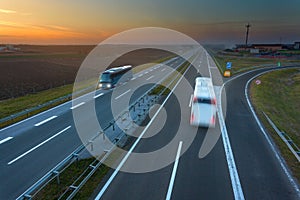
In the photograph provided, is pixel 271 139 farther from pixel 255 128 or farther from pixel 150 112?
pixel 150 112

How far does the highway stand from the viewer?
905 centimetres

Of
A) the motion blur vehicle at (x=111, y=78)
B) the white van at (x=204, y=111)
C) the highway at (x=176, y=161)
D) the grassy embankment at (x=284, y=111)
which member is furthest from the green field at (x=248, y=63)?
the highway at (x=176, y=161)

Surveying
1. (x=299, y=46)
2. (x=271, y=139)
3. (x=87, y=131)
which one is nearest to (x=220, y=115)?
(x=271, y=139)

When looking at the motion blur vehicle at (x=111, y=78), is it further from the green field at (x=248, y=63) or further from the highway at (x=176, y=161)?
the green field at (x=248, y=63)

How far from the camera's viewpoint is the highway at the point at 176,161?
9.05 metres

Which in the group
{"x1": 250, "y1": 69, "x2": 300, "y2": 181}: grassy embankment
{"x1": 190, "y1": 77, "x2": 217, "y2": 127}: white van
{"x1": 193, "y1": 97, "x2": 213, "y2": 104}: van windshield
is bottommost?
{"x1": 250, "y1": 69, "x2": 300, "y2": 181}: grassy embankment

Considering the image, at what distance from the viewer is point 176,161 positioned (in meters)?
11.3

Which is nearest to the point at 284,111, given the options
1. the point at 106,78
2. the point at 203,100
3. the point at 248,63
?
the point at 203,100

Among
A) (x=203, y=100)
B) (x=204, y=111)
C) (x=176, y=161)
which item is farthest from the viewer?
(x=203, y=100)

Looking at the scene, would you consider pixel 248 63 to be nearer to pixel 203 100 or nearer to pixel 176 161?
pixel 203 100

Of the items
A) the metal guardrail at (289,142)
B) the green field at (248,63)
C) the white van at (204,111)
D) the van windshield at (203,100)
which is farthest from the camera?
the green field at (248,63)

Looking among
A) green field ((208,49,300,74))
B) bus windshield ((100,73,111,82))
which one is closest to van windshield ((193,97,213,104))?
bus windshield ((100,73,111,82))

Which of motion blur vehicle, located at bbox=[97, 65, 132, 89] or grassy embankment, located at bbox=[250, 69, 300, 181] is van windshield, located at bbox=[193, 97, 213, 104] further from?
motion blur vehicle, located at bbox=[97, 65, 132, 89]

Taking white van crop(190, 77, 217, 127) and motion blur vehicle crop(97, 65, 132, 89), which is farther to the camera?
motion blur vehicle crop(97, 65, 132, 89)
